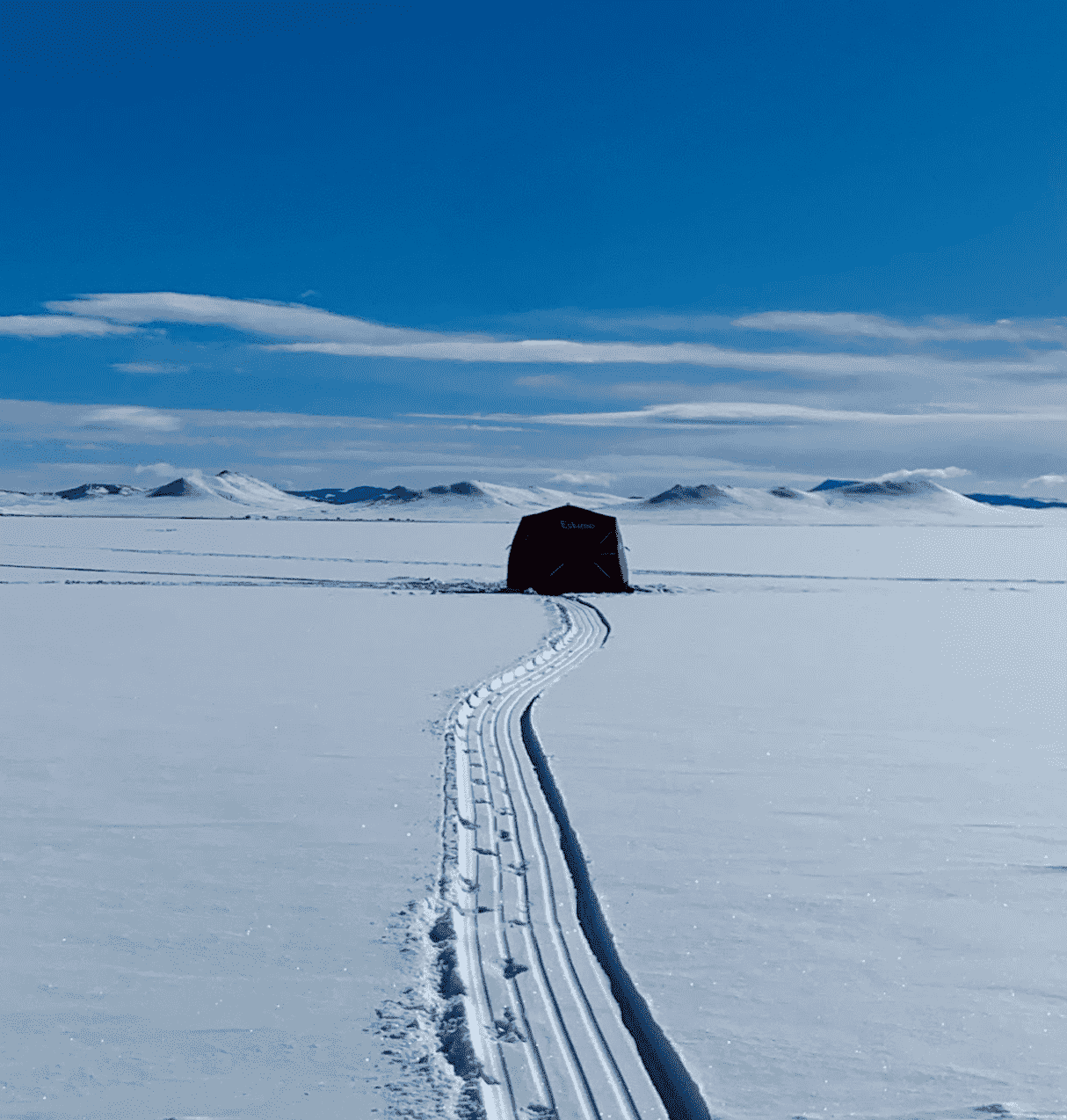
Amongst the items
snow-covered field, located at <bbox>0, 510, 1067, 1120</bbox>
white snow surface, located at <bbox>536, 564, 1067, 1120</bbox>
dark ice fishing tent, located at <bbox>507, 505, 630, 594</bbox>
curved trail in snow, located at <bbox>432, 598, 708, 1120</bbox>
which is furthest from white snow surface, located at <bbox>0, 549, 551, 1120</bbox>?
dark ice fishing tent, located at <bbox>507, 505, 630, 594</bbox>

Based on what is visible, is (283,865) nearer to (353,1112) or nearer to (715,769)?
(353,1112)

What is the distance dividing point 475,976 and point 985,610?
64.6 ft

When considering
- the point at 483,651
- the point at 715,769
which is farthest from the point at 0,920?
the point at 483,651

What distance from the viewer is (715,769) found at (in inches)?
301

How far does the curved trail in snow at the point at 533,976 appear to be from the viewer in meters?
3.26

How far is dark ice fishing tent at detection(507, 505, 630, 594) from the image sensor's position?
2548cm

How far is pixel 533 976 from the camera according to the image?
13.2ft

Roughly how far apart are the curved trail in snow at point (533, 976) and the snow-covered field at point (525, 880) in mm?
18

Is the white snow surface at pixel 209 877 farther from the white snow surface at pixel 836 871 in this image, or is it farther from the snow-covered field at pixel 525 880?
the white snow surface at pixel 836 871

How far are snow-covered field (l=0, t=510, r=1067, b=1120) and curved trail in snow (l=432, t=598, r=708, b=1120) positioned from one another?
0.02 meters

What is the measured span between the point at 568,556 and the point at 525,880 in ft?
67.6

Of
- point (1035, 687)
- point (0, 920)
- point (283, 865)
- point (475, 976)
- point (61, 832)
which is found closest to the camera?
point (475, 976)

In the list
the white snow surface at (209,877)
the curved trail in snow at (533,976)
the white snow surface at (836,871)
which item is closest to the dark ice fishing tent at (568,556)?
the white snow surface at (836,871)

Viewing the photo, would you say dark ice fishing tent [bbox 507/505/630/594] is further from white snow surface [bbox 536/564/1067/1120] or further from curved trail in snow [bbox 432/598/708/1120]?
curved trail in snow [bbox 432/598/708/1120]
